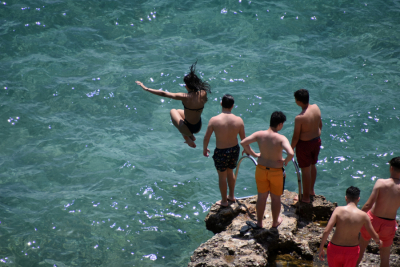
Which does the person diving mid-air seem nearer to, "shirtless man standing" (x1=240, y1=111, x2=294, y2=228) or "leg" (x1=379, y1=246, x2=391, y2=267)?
"shirtless man standing" (x1=240, y1=111, x2=294, y2=228)

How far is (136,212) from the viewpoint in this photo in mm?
8281

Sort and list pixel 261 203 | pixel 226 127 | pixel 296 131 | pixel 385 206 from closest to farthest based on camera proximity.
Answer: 1. pixel 385 206
2. pixel 261 203
3. pixel 226 127
4. pixel 296 131

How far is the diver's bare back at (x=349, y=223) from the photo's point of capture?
4.88 m

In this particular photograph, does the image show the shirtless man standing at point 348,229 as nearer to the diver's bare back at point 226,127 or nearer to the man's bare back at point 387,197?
the man's bare back at point 387,197

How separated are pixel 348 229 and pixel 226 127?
7.93ft

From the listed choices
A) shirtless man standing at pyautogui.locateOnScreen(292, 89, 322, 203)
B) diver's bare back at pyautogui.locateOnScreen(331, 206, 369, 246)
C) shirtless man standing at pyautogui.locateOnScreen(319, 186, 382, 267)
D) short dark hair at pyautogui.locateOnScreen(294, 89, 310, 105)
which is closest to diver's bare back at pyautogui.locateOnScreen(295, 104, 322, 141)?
shirtless man standing at pyautogui.locateOnScreen(292, 89, 322, 203)

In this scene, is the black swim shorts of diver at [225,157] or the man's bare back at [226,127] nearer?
the man's bare back at [226,127]

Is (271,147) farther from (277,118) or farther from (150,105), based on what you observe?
(150,105)

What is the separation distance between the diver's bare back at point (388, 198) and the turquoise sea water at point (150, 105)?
11.4 ft

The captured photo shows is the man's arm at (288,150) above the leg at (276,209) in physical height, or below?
above

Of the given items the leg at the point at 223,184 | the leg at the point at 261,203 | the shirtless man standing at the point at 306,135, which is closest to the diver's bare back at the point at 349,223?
the leg at the point at 261,203

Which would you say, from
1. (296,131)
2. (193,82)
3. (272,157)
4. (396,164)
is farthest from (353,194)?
(193,82)

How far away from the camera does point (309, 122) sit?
21.0 ft

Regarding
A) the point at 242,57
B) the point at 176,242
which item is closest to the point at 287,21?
the point at 242,57
